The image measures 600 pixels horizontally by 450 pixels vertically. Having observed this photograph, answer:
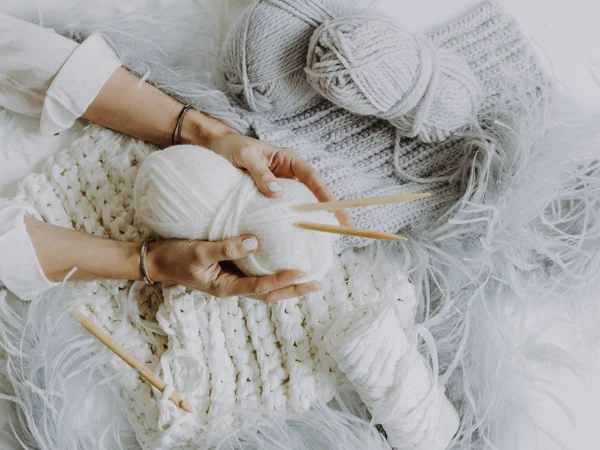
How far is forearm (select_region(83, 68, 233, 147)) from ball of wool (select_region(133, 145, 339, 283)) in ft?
0.42

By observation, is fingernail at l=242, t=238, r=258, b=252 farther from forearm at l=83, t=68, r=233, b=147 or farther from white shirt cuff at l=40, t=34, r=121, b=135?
white shirt cuff at l=40, t=34, r=121, b=135

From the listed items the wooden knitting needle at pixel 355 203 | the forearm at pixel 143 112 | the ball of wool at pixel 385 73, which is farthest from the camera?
the forearm at pixel 143 112

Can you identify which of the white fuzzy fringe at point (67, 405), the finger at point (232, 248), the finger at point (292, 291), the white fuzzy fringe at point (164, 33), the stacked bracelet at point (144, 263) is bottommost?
the white fuzzy fringe at point (67, 405)

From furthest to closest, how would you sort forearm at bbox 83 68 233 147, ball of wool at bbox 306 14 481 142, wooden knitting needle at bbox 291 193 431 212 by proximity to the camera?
forearm at bbox 83 68 233 147, ball of wool at bbox 306 14 481 142, wooden knitting needle at bbox 291 193 431 212

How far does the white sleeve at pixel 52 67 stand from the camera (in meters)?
0.78

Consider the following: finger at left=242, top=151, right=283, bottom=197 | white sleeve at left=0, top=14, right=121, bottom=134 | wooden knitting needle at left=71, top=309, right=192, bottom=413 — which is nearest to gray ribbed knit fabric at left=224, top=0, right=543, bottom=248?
finger at left=242, top=151, right=283, bottom=197

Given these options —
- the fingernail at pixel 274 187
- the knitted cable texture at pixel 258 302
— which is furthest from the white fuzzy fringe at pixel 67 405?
the fingernail at pixel 274 187

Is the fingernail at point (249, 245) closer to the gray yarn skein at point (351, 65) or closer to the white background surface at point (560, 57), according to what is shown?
the gray yarn skein at point (351, 65)

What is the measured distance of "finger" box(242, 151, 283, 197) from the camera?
67 centimetres

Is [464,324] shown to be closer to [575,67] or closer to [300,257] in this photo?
[300,257]

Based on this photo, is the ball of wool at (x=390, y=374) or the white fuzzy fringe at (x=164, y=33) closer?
the ball of wool at (x=390, y=374)

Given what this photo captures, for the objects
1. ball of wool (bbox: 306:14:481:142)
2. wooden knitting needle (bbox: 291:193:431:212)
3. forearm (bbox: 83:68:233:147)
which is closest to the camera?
wooden knitting needle (bbox: 291:193:431:212)

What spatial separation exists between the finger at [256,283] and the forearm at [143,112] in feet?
0.77

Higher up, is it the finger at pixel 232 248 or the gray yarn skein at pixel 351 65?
the gray yarn skein at pixel 351 65
